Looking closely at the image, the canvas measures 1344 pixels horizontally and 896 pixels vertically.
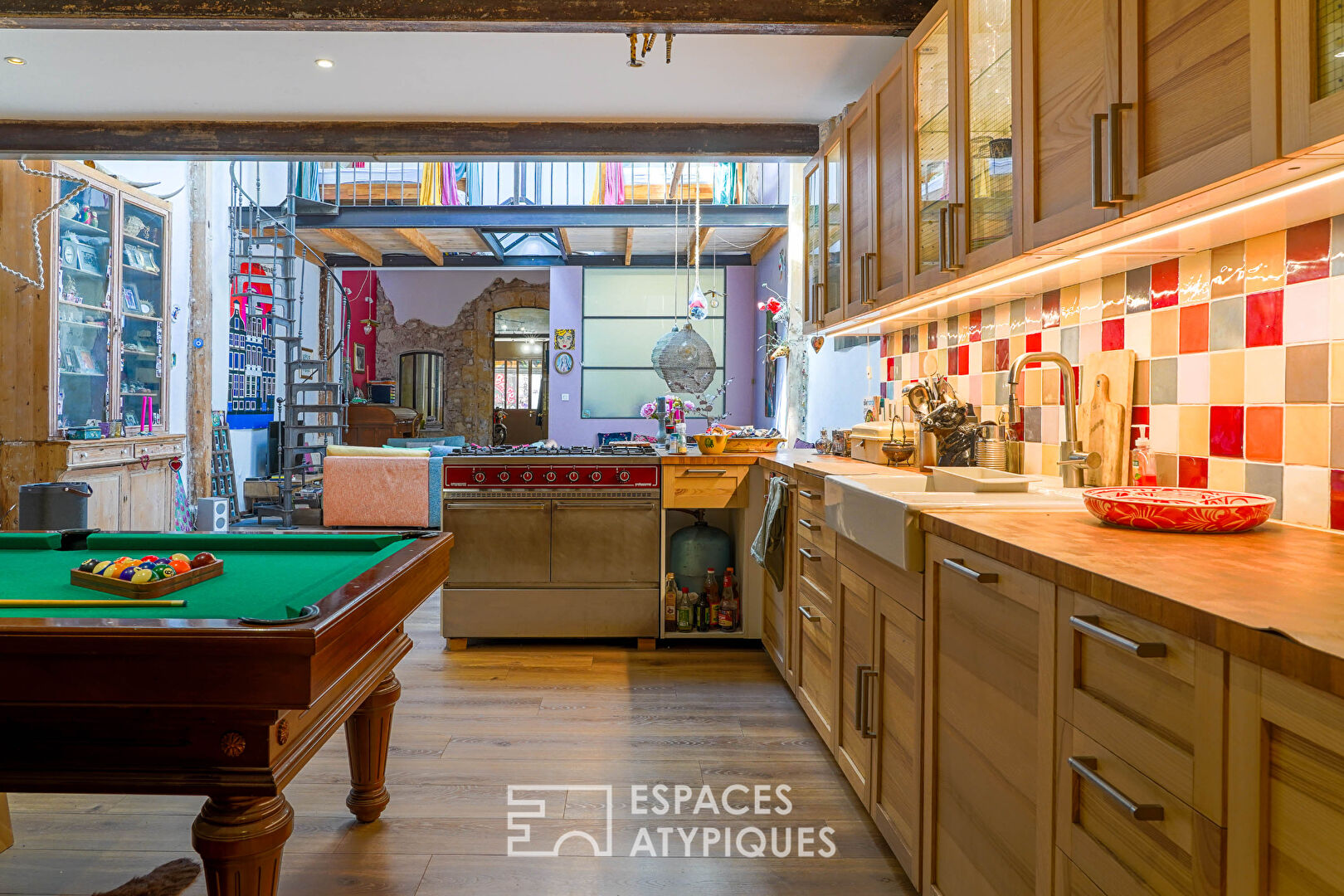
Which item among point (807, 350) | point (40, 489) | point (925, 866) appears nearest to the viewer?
point (925, 866)

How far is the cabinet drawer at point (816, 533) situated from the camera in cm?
261

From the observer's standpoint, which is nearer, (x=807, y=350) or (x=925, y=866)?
(x=925, y=866)

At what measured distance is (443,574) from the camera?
2.20 meters

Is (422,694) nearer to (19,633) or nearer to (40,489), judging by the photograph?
(19,633)

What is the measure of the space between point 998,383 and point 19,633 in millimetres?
2697

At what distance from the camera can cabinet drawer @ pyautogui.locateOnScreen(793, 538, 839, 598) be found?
261cm

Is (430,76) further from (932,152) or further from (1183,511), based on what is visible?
(1183,511)

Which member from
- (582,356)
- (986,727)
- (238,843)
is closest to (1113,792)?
(986,727)

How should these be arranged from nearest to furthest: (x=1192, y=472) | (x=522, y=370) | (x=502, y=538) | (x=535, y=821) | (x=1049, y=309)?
(x=1192, y=472), (x=535, y=821), (x=1049, y=309), (x=502, y=538), (x=522, y=370)

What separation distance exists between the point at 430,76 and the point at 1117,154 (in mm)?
3318

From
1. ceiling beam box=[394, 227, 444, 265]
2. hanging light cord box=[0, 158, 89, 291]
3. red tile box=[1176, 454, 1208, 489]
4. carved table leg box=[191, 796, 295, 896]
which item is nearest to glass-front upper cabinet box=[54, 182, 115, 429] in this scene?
hanging light cord box=[0, 158, 89, 291]

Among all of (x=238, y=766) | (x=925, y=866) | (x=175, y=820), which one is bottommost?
(x=175, y=820)

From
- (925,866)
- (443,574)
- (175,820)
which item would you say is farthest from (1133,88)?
(175,820)

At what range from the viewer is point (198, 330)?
716 cm
